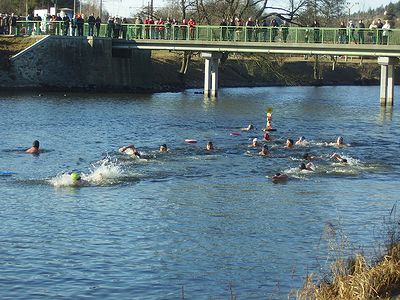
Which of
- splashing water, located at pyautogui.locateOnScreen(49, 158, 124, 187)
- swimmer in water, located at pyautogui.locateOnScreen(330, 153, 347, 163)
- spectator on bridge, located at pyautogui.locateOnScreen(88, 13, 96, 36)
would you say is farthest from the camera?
spectator on bridge, located at pyautogui.locateOnScreen(88, 13, 96, 36)

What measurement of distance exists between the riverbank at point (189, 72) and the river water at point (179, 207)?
17.6 m

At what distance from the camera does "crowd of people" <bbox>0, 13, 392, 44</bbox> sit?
59.2 metres

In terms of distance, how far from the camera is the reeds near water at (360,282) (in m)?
13.2

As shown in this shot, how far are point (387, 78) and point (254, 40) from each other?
31.1 ft

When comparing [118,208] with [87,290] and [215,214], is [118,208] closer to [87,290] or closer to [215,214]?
[215,214]

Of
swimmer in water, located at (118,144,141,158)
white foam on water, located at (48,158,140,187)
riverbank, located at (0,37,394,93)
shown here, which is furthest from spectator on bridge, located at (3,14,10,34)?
white foam on water, located at (48,158,140,187)

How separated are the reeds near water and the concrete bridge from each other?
147 ft

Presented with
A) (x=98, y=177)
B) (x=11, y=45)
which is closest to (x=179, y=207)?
(x=98, y=177)

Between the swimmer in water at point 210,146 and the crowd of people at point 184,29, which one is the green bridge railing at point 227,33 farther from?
the swimmer in water at point 210,146

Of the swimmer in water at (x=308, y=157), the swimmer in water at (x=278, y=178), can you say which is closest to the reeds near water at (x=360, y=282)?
the swimmer in water at (x=278, y=178)

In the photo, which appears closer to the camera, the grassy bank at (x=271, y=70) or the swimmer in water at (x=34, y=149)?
the swimmer in water at (x=34, y=149)

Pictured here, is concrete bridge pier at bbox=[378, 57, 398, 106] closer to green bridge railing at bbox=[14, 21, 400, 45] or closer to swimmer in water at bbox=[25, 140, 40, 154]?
green bridge railing at bbox=[14, 21, 400, 45]

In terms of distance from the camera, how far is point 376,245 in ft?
64.1

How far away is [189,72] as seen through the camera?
86.9m
